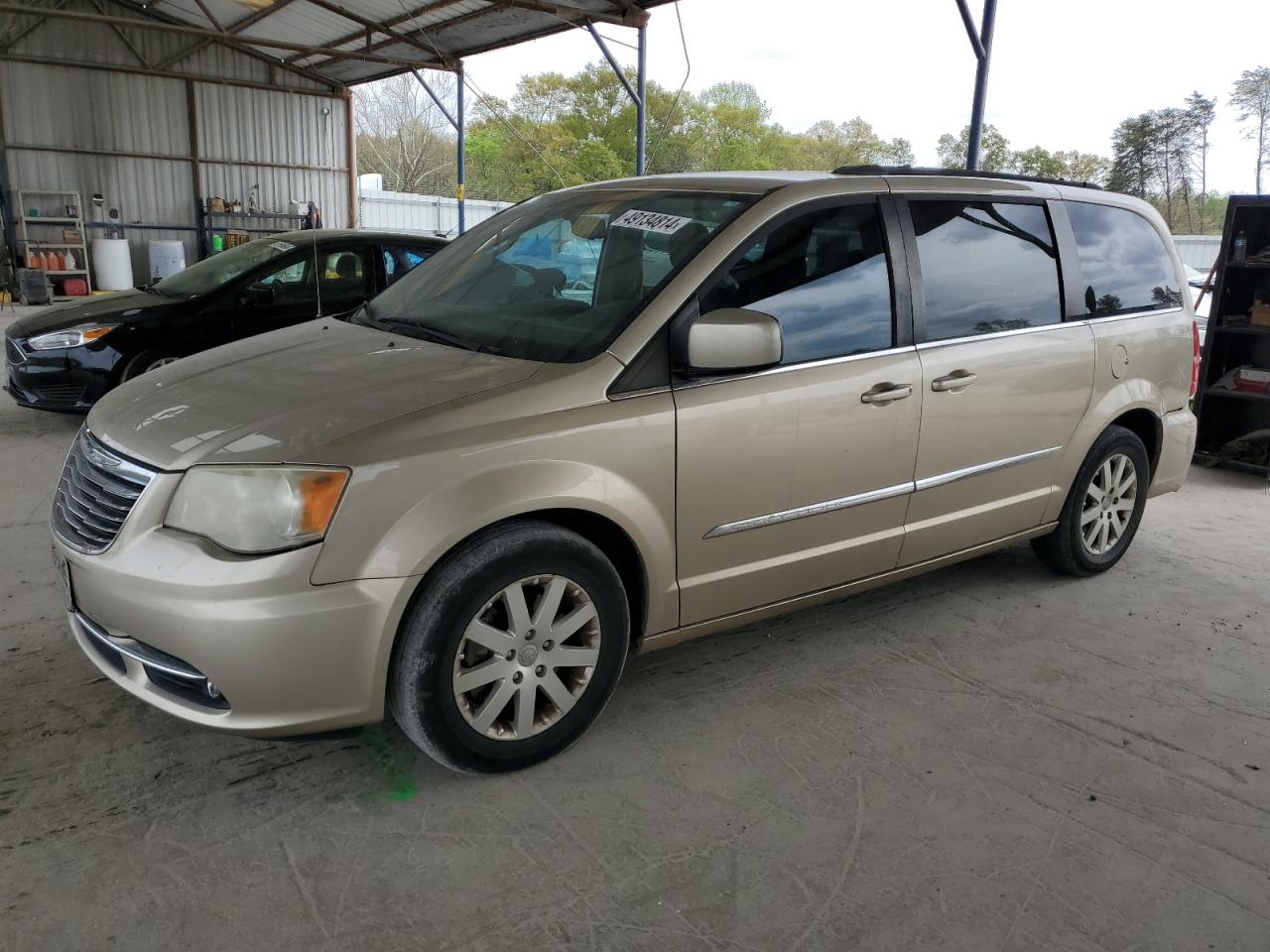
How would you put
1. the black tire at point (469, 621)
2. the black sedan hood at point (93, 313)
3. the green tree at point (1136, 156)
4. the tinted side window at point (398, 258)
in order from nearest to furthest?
the black tire at point (469, 621) → the black sedan hood at point (93, 313) → the tinted side window at point (398, 258) → the green tree at point (1136, 156)

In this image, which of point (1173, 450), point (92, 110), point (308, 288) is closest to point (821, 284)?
point (1173, 450)

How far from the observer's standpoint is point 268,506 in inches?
88.3

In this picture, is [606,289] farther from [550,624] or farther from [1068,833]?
[1068,833]

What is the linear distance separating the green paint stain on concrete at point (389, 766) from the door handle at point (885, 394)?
1.76 metres

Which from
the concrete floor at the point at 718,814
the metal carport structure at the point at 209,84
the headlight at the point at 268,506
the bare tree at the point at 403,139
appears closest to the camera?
the concrete floor at the point at 718,814

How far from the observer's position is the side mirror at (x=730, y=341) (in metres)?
2.66

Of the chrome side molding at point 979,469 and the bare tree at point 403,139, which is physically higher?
the bare tree at point 403,139

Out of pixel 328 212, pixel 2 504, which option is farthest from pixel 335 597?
pixel 328 212

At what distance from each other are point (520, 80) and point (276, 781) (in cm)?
5475

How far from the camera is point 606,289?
296 centimetres

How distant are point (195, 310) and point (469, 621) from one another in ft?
17.1

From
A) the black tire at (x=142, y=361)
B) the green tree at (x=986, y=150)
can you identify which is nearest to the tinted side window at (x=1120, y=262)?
the black tire at (x=142, y=361)

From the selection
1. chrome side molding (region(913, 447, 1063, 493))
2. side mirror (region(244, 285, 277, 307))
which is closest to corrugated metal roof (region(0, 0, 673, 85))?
side mirror (region(244, 285, 277, 307))

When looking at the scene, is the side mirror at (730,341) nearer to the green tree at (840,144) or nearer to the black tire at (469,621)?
the black tire at (469,621)
